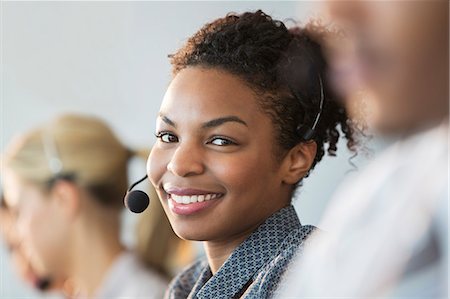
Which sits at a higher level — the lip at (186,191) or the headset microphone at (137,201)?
the lip at (186,191)

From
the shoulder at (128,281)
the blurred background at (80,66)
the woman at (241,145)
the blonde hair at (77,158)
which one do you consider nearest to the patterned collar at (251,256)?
the woman at (241,145)

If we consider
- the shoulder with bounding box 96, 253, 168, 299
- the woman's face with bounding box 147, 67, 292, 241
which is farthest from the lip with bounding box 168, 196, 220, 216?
the shoulder with bounding box 96, 253, 168, 299

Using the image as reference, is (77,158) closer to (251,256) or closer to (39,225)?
(39,225)

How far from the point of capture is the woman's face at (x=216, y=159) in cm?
111

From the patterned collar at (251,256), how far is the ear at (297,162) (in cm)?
4

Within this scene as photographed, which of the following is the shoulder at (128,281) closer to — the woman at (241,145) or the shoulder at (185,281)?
the shoulder at (185,281)

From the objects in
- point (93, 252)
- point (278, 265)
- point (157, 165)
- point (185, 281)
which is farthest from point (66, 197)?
A: point (278, 265)

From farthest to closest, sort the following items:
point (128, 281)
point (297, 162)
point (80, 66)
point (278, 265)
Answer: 1. point (80, 66)
2. point (128, 281)
3. point (297, 162)
4. point (278, 265)

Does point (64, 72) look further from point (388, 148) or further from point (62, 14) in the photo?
point (388, 148)

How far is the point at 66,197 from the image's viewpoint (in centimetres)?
189

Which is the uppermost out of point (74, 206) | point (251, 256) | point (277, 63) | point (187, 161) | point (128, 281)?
point (277, 63)

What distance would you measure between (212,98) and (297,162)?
0.49 feet

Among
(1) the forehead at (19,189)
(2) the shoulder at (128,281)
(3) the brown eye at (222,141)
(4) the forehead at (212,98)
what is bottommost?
(2) the shoulder at (128,281)

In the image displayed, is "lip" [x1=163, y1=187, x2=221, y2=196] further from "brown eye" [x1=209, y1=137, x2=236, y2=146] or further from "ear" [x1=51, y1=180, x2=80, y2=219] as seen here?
"ear" [x1=51, y1=180, x2=80, y2=219]
